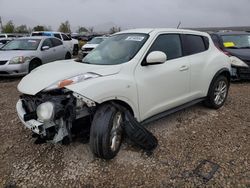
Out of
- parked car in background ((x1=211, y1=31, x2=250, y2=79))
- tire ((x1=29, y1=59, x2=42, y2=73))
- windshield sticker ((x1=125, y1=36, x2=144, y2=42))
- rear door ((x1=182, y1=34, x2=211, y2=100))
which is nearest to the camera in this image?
windshield sticker ((x1=125, y1=36, x2=144, y2=42))

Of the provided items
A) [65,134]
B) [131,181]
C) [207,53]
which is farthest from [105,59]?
[207,53]

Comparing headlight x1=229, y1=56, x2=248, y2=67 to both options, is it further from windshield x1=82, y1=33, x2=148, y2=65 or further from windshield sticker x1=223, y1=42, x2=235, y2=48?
windshield x1=82, y1=33, x2=148, y2=65

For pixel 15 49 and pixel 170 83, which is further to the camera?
pixel 15 49

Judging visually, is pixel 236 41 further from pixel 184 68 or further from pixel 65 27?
pixel 65 27

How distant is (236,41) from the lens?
8.45m

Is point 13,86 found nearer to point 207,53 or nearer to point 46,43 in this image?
point 46,43

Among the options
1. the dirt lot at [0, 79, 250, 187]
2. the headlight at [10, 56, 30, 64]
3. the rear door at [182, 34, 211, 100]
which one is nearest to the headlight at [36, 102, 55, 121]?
the dirt lot at [0, 79, 250, 187]

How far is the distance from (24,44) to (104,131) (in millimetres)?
8021

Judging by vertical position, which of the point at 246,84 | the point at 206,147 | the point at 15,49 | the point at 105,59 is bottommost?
the point at 246,84

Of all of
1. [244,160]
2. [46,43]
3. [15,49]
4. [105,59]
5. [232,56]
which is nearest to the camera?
[244,160]

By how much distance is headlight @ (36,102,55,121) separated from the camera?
9.32 ft

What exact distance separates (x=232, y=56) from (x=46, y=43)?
7.02 metres

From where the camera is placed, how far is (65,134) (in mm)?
3020

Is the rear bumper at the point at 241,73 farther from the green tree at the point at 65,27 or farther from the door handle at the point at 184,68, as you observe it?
the green tree at the point at 65,27
